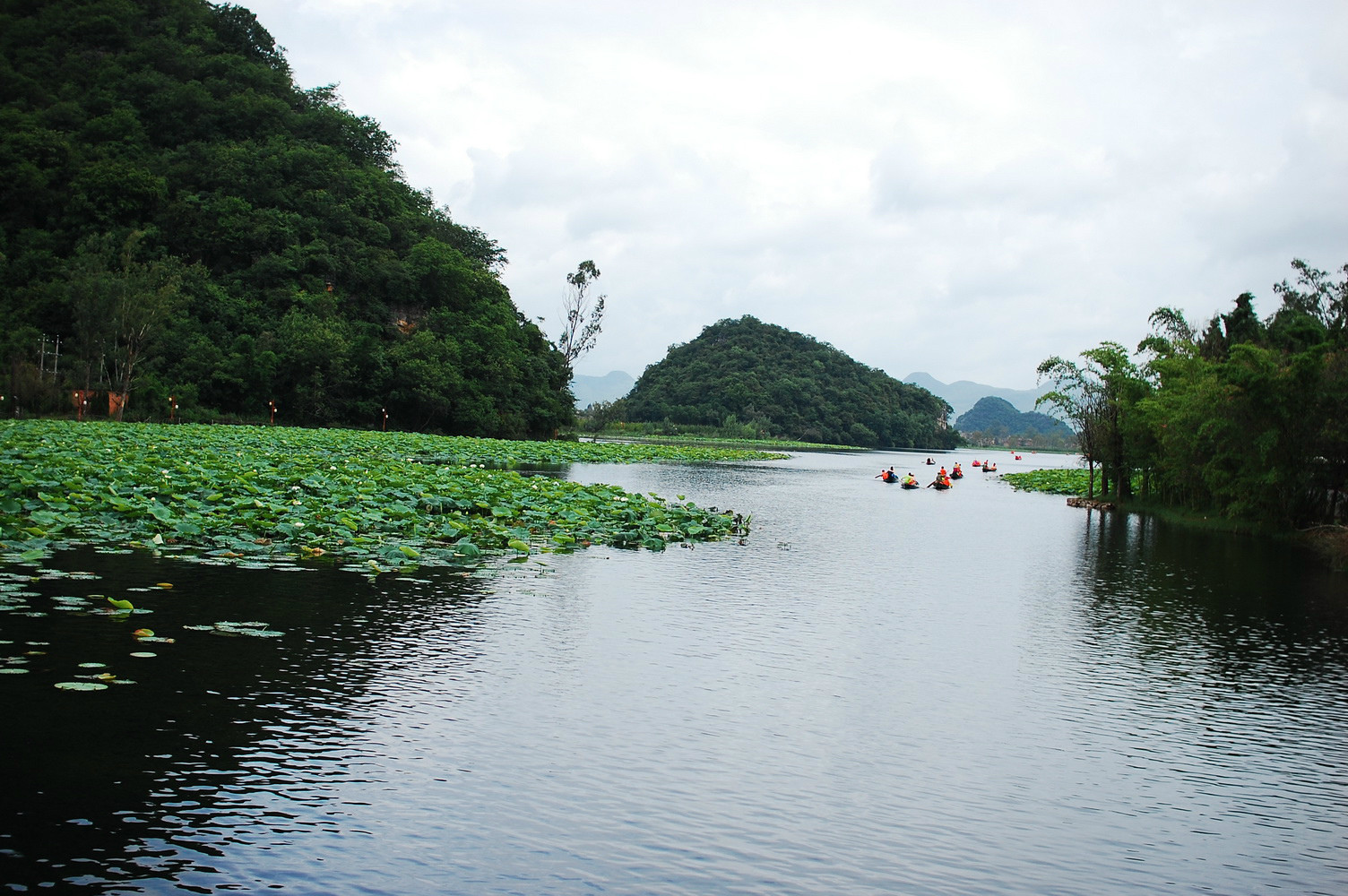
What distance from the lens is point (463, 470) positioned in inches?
828

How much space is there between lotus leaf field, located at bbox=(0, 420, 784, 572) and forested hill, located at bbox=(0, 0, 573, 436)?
22542 mm

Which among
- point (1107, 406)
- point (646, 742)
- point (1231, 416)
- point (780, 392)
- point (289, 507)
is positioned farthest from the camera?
point (780, 392)

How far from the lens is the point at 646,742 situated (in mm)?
6621

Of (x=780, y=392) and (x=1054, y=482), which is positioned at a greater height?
(x=780, y=392)

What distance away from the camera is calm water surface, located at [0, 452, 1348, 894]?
4.83 m

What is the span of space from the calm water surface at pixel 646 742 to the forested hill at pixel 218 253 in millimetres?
34272

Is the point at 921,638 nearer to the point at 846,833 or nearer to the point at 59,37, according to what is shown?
the point at 846,833

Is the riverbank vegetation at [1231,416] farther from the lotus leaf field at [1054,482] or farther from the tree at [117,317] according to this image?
the tree at [117,317]

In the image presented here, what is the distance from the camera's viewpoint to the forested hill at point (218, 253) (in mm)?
45219

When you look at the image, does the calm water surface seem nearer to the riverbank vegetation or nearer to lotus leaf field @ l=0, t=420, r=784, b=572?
lotus leaf field @ l=0, t=420, r=784, b=572

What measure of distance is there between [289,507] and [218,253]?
4827 cm

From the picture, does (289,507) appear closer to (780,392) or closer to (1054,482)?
(1054,482)

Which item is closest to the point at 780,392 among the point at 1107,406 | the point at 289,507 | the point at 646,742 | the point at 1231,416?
the point at 1107,406

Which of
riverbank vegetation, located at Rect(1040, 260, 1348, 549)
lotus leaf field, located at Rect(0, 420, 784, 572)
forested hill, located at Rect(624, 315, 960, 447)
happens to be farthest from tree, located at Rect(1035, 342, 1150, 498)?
forested hill, located at Rect(624, 315, 960, 447)
